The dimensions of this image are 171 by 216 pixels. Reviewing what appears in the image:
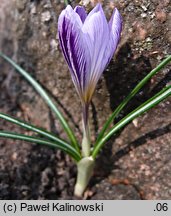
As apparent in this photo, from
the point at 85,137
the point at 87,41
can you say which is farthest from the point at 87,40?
the point at 85,137

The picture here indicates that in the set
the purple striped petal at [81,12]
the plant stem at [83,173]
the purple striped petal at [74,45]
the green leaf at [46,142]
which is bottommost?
the plant stem at [83,173]

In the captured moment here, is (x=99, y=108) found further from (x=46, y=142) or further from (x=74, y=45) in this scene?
(x=74, y=45)

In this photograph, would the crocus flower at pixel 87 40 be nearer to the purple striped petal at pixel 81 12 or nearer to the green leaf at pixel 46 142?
the purple striped petal at pixel 81 12

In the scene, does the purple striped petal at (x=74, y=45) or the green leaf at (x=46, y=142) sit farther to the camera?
the green leaf at (x=46, y=142)

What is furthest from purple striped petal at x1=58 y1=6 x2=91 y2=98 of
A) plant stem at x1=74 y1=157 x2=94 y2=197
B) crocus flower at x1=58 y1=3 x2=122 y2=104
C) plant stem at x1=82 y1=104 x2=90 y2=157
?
plant stem at x1=74 y1=157 x2=94 y2=197

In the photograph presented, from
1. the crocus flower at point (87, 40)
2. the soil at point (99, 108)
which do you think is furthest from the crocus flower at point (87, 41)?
the soil at point (99, 108)

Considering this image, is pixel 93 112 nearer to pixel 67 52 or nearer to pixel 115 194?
pixel 115 194
